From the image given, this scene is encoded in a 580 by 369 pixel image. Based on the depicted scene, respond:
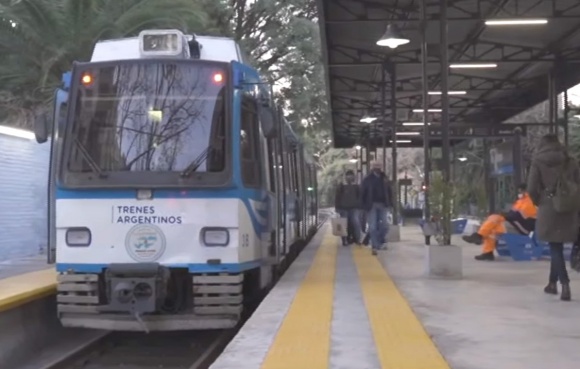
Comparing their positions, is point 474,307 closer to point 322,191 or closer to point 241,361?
point 241,361

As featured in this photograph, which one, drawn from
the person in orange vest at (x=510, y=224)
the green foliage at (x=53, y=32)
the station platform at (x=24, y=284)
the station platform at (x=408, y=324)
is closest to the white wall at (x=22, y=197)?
the station platform at (x=24, y=284)

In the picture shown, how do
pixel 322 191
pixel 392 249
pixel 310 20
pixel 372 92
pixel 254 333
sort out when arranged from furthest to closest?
pixel 322 191, pixel 310 20, pixel 372 92, pixel 392 249, pixel 254 333

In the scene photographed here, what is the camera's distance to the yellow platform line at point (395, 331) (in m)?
7.78

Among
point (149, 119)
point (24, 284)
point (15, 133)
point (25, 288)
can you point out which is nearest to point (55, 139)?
point (149, 119)

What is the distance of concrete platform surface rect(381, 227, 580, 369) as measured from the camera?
803 cm

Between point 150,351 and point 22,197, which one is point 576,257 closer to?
point 150,351

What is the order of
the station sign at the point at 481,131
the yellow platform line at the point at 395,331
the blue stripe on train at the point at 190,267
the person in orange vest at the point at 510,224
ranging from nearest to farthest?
1. the yellow platform line at the point at 395,331
2. the blue stripe on train at the point at 190,267
3. the person in orange vest at the point at 510,224
4. the station sign at the point at 481,131

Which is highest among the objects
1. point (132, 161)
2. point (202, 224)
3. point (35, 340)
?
point (132, 161)

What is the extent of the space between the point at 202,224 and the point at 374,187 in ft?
30.4

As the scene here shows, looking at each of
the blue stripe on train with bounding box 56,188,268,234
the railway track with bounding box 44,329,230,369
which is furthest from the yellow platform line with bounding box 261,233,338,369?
the blue stripe on train with bounding box 56,188,268,234

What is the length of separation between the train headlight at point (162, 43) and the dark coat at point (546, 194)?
422 centimetres

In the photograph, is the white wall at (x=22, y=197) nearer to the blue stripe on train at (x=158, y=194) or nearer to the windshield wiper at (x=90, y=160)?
the windshield wiper at (x=90, y=160)

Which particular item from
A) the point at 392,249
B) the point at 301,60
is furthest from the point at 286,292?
the point at 301,60

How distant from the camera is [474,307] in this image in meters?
11.1
